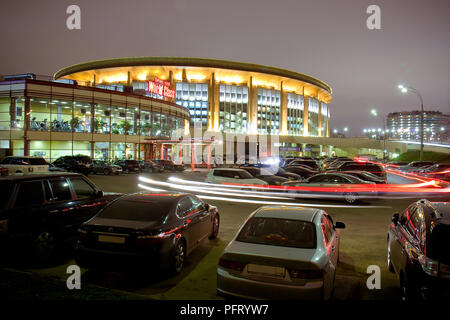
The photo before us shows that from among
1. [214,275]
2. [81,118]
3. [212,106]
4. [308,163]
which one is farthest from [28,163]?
[212,106]

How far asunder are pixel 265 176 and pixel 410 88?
64.2ft

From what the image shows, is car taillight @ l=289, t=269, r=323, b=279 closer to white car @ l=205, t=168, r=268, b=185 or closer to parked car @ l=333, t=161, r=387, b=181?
white car @ l=205, t=168, r=268, b=185

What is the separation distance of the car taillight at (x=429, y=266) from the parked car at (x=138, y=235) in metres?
3.95

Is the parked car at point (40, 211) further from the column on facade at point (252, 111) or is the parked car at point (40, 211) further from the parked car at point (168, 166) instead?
the column on facade at point (252, 111)

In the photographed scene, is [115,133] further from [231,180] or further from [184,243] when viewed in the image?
[184,243]

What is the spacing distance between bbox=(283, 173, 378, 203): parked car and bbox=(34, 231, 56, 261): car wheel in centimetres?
1121

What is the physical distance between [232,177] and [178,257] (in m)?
11.9

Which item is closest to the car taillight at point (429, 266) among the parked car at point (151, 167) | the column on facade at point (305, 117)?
the parked car at point (151, 167)

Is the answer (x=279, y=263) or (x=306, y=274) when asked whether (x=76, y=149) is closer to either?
(x=279, y=263)

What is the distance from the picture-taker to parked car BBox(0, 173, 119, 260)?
5805 millimetres

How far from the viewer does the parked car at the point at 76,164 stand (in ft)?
97.0

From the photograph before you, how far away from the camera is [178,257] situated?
602 cm

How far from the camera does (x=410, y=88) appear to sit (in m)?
29.4
